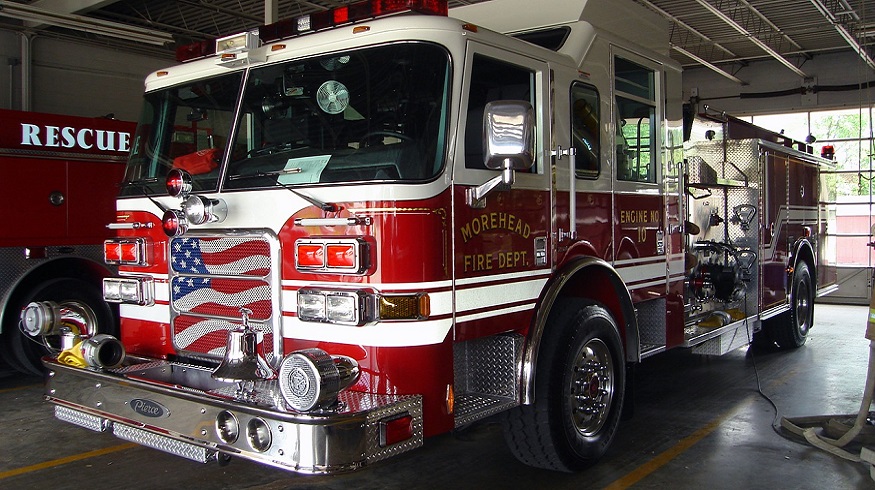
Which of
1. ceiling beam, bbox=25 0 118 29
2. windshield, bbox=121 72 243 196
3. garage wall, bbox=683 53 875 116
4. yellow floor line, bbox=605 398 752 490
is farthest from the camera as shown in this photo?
garage wall, bbox=683 53 875 116

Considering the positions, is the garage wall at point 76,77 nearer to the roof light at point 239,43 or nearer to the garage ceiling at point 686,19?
the garage ceiling at point 686,19

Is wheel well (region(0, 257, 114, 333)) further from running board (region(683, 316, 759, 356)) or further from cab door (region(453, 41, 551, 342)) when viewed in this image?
running board (region(683, 316, 759, 356))

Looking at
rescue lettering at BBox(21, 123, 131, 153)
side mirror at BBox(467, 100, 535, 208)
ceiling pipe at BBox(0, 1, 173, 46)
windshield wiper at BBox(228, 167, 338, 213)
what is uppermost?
ceiling pipe at BBox(0, 1, 173, 46)

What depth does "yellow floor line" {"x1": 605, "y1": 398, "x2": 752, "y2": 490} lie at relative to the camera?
15.0 ft

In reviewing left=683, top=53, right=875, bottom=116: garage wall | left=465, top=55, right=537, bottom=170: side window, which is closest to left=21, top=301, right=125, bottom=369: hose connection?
left=465, top=55, right=537, bottom=170: side window

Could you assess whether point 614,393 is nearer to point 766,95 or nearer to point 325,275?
point 325,275

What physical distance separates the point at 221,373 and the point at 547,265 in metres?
1.83

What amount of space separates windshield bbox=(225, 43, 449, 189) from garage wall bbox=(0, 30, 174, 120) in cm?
1107

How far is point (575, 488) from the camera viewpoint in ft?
14.7

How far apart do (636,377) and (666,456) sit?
255 centimetres

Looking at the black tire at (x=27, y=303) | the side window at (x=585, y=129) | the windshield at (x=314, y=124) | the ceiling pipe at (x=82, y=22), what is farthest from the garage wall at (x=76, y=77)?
the side window at (x=585, y=129)

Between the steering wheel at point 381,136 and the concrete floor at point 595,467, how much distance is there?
207cm

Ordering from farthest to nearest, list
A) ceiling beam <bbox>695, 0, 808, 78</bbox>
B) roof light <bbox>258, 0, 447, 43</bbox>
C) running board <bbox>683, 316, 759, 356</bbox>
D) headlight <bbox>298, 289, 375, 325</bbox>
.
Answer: ceiling beam <bbox>695, 0, 808, 78</bbox>, running board <bbox>683, 316, 759, 356</bbox>, roof light <bbox>258, 0, 447, 43</bbox>, headlight <bbox>298, 289, 375, 325</bbox>

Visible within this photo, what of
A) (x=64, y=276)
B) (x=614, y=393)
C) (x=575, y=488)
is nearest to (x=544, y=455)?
(x=575, y=488)
